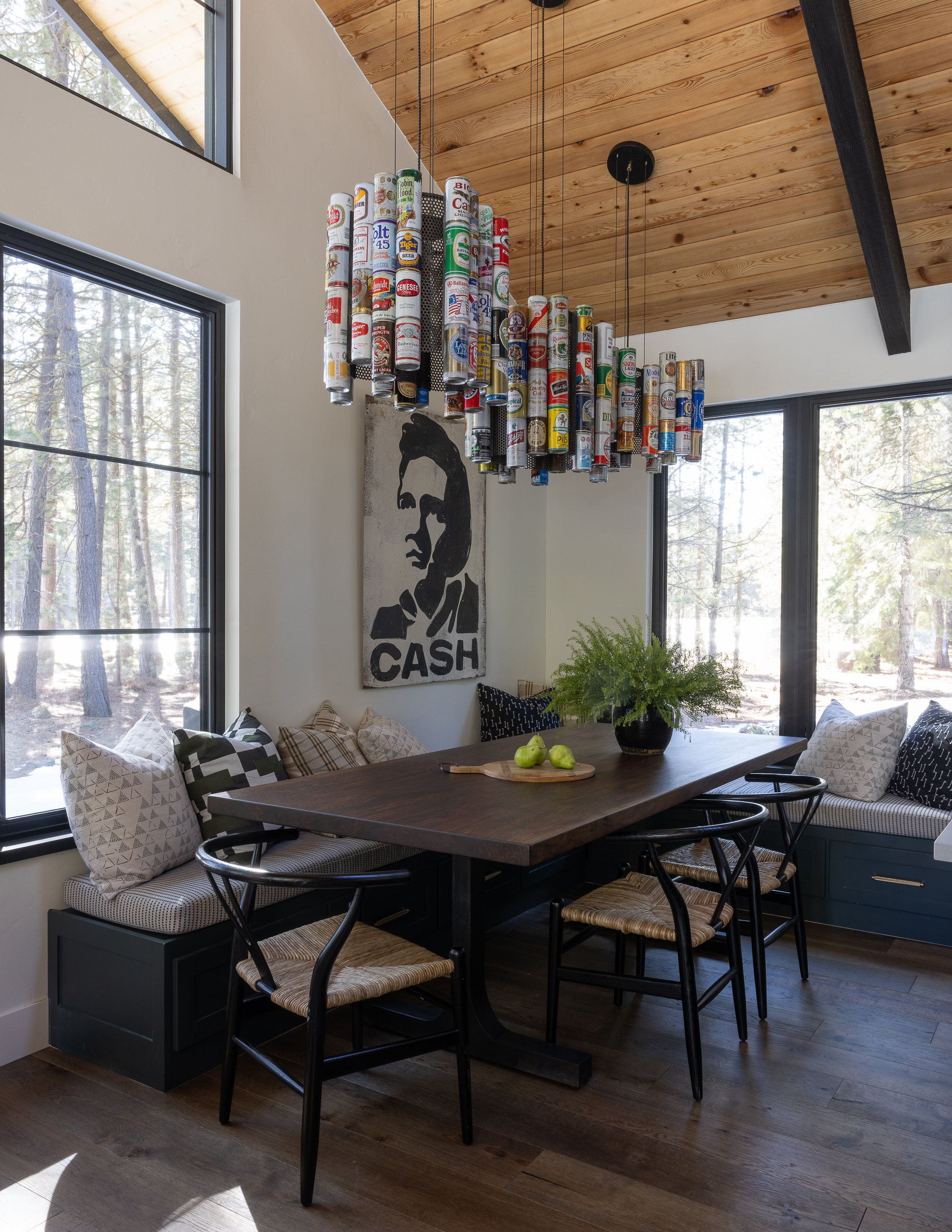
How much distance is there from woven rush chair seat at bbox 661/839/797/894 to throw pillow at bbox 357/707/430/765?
1.08 meters

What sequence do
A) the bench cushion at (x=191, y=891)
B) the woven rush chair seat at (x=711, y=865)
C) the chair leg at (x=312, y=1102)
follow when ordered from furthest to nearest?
1. the woven rush chair seat at (x=711, y=865)
2. the bench cushion at (x=191, y=891)
3. the chair leg at (x=312, y=1102)

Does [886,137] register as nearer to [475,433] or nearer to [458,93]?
[458,93]

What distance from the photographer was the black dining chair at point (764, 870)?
2834 mm

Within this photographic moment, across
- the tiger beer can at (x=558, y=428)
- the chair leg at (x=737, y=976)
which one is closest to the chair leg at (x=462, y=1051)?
the chair leg at (x=737, y=976)

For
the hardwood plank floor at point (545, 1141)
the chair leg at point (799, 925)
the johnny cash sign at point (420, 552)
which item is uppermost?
the johnny cash sign at point (420, 552)

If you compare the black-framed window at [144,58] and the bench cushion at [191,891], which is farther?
the black-framed window at [144,58]

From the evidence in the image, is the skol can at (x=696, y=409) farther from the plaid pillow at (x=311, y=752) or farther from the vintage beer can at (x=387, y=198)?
the plaid pillow at (x=311, y=752)

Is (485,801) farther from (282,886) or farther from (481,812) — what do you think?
(282,886)

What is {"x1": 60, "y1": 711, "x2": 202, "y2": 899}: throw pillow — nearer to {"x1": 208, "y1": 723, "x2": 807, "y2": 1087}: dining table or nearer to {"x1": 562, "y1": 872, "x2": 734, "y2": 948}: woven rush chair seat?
{"x1": 208, "y1": 723, "x2": 807, "y2": 1087}: dining table

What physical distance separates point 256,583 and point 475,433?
1.05m

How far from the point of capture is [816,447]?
180 inches

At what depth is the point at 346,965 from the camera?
215 cm

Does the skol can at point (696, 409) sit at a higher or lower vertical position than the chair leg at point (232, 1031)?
higher

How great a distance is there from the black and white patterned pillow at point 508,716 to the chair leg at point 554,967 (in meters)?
1.89
